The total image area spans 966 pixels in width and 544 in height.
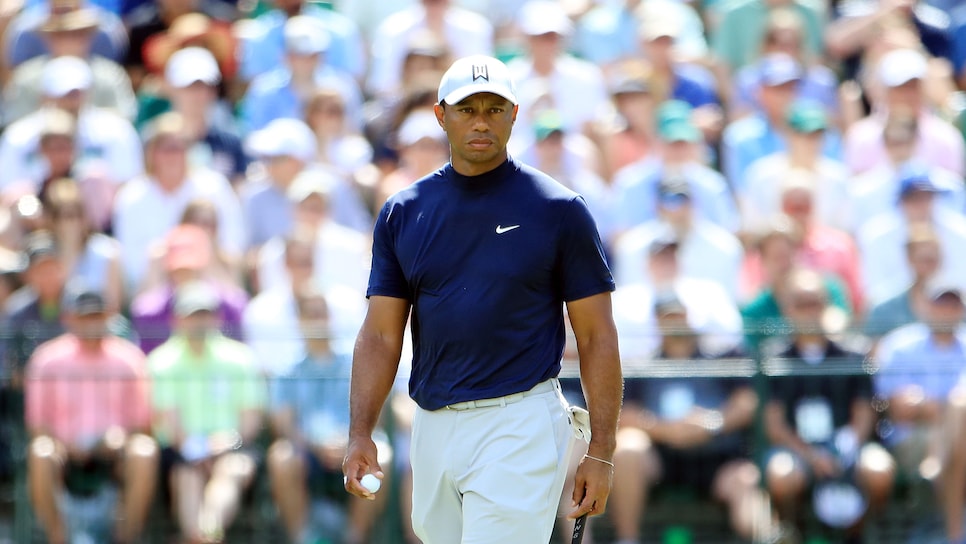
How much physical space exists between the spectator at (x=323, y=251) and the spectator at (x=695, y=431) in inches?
86.6

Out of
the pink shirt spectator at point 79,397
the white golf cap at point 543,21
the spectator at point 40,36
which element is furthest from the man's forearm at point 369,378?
the spectator at point 40,36

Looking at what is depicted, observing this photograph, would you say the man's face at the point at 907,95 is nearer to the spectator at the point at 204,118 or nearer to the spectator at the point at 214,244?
the spectator at the point at 204,118

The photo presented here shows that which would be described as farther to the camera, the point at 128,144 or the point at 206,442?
the point at 128,144

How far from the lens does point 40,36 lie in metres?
12.8

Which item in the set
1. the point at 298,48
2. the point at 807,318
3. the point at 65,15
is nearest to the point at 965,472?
the point at 807,318

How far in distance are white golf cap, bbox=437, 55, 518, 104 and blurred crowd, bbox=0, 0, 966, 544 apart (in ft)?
15.1

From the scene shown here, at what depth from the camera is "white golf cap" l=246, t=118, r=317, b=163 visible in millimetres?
11523

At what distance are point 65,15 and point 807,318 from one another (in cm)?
659

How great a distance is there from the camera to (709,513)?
9.72 m

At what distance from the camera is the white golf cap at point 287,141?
11523 mm

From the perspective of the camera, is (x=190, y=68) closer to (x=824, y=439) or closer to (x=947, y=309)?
(x=824, y=439)

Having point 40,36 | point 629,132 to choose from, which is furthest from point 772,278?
point 40,36

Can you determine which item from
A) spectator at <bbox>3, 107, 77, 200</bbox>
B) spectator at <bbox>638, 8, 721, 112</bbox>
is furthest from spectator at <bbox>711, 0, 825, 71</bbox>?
spectator at <bbox>3, 107, 77, 200</bbox>

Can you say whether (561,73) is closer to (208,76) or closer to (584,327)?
(208,76)
